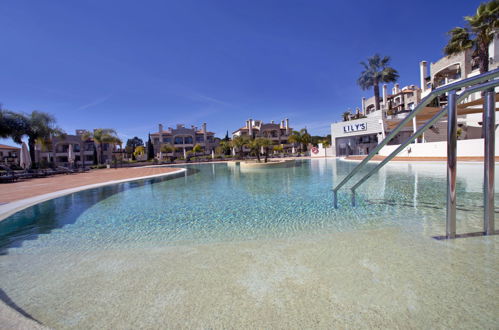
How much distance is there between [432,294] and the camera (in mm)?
2443

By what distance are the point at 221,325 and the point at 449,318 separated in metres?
2.22

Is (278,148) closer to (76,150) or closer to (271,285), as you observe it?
(76,150)

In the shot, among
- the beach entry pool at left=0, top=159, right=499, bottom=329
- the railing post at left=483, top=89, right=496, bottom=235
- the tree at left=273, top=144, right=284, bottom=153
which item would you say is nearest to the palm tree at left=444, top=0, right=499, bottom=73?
the beach entry pool at left=0, top=159, right=499, bottom=329

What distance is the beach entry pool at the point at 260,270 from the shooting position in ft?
7.45

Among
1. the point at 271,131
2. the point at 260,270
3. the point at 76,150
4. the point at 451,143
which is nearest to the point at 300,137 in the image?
the point at 271,131

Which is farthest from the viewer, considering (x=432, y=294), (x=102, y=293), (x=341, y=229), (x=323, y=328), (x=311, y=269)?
(x=341, y=229)

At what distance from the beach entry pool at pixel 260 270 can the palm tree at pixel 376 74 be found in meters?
46.1

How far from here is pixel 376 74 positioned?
44.0m

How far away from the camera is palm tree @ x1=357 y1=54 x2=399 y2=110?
43.0m

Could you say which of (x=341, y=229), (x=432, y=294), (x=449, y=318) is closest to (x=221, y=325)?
(x=449, y=318)

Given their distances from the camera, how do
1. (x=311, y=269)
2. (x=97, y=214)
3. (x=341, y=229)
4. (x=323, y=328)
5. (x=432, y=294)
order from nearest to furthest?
(x=323, y=328) → (x=432, y=294) → (x=311, y=269) → (x=341, y=229) → (x=97, y=214)

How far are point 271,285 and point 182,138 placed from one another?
2695 inches

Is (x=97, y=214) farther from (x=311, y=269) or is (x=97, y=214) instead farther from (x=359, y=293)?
(x=359, y=293)

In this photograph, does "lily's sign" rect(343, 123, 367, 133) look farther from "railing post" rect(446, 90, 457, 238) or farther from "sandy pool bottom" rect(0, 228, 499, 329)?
"railing post" rect(446, 90, 457, 238)
